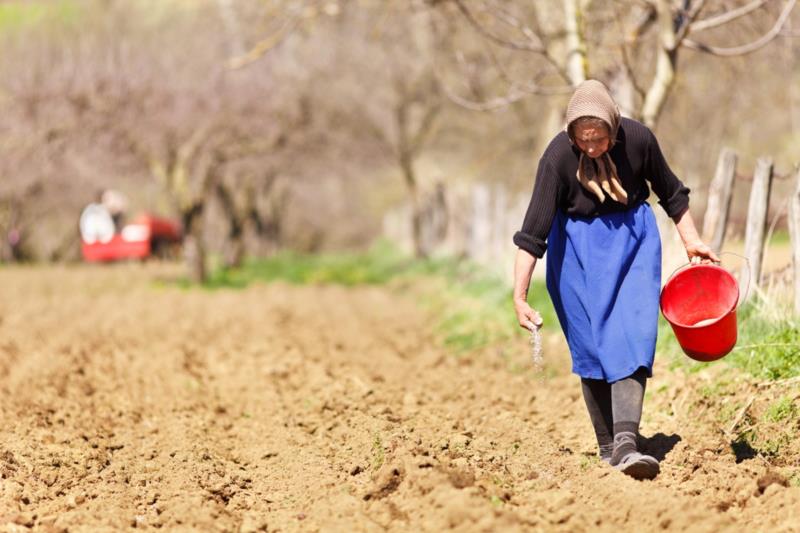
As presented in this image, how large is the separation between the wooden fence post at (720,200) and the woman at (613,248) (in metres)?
3.71

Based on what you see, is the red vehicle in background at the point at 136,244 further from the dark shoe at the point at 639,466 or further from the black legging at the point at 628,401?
the dark shoe at the point at 639,466

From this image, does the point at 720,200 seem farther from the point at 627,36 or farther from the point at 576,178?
the point at 576,178

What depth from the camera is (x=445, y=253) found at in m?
23.2

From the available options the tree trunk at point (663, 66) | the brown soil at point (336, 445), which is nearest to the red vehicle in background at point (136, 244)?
the brown soil at point (336, 445)

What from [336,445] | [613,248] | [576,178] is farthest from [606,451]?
[336,445]

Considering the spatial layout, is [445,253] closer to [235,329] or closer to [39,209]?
[235,329]

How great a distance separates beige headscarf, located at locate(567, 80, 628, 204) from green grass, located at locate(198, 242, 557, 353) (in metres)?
5.53

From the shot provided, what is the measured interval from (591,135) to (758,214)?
11.8ft

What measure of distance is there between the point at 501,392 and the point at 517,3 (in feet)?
19.2

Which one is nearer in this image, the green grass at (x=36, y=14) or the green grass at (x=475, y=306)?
the green grass at (x=475, y=306)

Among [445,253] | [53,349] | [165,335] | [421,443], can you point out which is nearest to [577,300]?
[421,443]

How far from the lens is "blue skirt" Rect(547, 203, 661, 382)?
16.1 feet

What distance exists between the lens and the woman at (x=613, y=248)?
4891mm

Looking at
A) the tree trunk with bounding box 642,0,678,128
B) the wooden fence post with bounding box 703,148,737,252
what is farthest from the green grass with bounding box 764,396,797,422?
the tree trunk with bounding box 642,0,678,128
